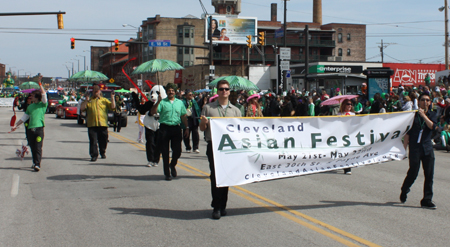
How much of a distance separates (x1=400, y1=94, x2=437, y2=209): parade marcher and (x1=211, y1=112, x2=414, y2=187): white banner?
271mm

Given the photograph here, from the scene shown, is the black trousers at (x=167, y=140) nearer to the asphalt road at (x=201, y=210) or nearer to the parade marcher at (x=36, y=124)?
the asphalt road at (x=201, y=210)

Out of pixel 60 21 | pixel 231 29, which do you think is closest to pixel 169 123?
pixel 60 21

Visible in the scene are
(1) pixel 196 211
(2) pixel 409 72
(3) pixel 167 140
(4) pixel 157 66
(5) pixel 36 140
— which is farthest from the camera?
(2) pixel 409 72

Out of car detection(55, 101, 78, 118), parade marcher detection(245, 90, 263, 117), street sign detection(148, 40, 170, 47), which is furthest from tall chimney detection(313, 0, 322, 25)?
parade marcher detection(245, 90, 263, 117)

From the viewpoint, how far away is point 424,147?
7332mm

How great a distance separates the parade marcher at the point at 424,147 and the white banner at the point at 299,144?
10.7 inches

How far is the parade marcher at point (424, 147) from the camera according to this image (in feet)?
24.0

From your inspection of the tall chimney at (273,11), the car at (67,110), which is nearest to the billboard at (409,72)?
the car at (67,110)

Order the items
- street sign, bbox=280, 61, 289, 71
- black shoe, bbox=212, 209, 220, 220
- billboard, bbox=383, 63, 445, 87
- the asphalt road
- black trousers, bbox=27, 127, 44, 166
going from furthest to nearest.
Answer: billboard, bbox=383, 63, 445, 87, street sign, bbox=280, 61, 289, 71, black trousers, bbox=27, 127, 44, 166, black shoe, bbox=212, 209, 220, 220, the asphalt road

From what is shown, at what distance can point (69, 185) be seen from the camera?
9.47 meters

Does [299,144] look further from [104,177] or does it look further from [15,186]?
[15,186]

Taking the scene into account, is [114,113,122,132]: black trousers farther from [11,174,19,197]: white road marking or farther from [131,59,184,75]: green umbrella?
[11,174,19,197]: white road marking

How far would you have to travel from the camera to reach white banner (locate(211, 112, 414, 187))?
674cm

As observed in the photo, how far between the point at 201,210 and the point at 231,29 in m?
66.6
